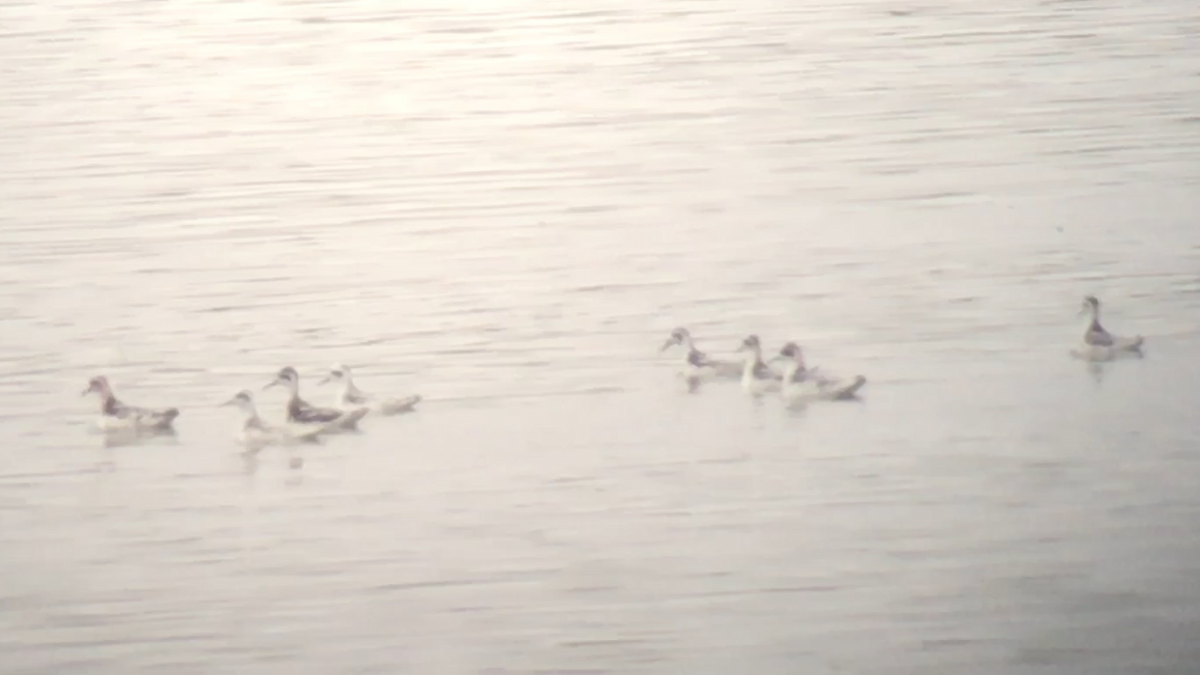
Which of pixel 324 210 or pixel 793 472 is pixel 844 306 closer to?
pixel 793 472

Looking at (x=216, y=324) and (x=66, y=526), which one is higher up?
(x=216, y=324)

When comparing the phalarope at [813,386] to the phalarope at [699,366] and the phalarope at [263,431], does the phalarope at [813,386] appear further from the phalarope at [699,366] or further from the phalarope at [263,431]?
the phalarope at [263,431]

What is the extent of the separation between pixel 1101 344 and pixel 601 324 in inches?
59.8

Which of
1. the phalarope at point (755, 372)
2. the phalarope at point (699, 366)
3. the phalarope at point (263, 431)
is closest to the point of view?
the phalarope at point (263, 431)

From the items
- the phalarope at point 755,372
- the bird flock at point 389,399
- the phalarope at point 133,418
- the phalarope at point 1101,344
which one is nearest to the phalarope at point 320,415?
the bird flock at point 389,399

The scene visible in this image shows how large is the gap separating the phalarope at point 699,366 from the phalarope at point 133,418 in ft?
4.75

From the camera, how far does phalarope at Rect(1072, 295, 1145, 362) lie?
552 centimetres

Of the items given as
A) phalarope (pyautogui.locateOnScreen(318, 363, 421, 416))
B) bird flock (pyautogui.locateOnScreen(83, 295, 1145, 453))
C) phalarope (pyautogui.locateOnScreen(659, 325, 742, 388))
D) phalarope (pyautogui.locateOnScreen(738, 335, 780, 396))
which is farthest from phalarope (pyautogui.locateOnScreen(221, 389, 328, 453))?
phalarope (pyautogui.locateOnScreen(738, 335, 780, 396))

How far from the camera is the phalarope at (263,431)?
5.25 m

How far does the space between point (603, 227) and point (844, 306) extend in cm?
116

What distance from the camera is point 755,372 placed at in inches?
221

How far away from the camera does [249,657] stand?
4059 millimetres

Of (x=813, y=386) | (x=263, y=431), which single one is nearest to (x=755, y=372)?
(x=813, y=386)

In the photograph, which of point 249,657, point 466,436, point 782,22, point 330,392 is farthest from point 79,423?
point 782,22
